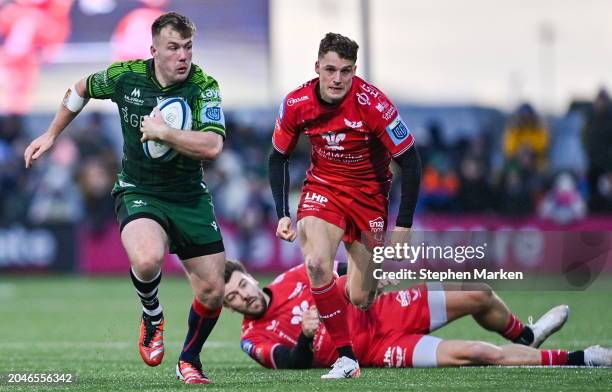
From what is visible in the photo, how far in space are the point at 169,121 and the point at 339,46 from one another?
4.03 feet

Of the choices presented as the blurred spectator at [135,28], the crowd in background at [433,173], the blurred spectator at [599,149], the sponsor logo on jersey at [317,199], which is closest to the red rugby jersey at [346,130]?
the sponsor logo on jersey at [317,199]

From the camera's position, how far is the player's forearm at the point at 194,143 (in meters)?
7.18

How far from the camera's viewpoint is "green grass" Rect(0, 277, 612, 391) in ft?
23.2

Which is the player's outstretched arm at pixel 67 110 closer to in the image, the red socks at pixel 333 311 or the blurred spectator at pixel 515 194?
the red socks at pixel 333 311

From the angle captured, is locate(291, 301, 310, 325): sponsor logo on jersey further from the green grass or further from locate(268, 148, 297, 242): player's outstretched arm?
locate(268, 148, 297, 242): player's outstretched arm

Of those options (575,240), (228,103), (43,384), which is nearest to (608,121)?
(575,240)

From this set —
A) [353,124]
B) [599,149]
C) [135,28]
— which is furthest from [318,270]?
[135,28]

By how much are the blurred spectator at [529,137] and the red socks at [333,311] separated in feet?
38.0

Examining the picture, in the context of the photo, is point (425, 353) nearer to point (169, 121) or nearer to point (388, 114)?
point (388, 114)

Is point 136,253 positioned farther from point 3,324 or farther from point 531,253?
point 531,253

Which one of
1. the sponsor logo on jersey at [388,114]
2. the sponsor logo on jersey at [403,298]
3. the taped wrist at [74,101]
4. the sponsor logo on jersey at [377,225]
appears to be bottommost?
the sponsor logo on jersey at [403,298]

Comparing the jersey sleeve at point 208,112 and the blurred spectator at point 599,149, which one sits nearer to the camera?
the jersey sleeve at point 208,112

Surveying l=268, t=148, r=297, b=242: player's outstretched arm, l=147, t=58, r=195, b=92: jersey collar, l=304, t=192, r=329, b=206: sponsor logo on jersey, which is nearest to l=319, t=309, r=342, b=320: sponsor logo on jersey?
l=268, t=148, r=297, b=242: player's outstretched arm

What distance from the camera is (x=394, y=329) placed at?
8148 mm
